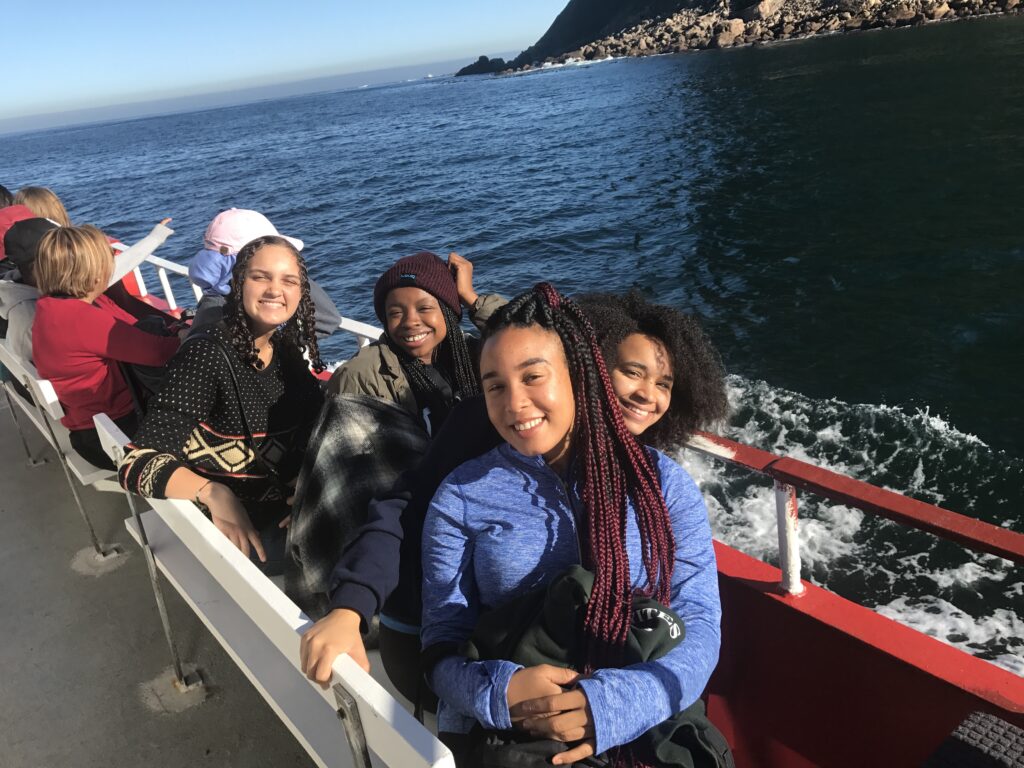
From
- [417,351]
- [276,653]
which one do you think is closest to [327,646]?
[276,653]

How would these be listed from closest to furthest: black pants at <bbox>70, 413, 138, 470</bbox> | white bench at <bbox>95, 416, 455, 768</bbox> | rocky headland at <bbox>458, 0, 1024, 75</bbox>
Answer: white bench at <bbox>95, 416, 455, 768</bbox>
black pants at <bbox>70, 413, 138, 470</bbox>
rocky headland at <bbox>458, 0, 1024, 75</bbox>

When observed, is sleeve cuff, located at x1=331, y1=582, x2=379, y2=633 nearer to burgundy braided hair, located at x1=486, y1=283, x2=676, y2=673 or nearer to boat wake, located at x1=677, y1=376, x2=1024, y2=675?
burgundy braided hair, located at x1=486, y1=283, x2=676, y2=673

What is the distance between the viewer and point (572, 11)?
15275cm

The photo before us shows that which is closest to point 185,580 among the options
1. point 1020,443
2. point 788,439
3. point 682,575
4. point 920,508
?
point 682,575

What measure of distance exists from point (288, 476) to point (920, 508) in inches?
88.8

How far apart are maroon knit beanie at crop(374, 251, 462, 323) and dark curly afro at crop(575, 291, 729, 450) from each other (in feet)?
1.97

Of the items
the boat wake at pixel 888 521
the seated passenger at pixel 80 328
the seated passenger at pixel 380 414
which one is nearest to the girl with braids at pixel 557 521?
the seated passenger at pixel 380 414

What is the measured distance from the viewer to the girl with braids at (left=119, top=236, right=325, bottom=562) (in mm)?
2463

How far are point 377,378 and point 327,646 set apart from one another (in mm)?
1221

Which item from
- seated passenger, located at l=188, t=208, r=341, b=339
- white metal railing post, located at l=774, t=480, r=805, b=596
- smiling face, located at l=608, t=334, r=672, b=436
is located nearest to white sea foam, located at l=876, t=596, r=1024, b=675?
white metal railing post, located at l=774, t=480, r=805, b=596

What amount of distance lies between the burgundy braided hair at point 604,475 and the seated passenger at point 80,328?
7.04 ft

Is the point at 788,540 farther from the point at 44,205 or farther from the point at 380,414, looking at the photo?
the point at 44,205

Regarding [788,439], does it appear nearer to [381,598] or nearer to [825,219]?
[381,598]

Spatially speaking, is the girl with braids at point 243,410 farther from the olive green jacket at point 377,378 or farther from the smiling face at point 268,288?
the olive green jacket at point 377,378
